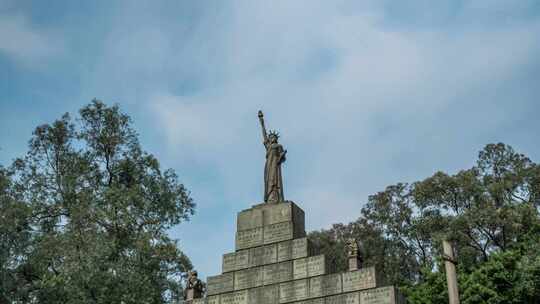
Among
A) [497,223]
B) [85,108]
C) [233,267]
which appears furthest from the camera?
[497,223]

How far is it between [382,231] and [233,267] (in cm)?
2106

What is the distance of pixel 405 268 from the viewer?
38656mm

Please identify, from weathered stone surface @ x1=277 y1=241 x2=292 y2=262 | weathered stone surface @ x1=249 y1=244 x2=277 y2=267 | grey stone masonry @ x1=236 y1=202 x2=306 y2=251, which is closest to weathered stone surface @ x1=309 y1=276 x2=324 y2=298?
weathered stone surface @ x1=277 y1=241 x2=292 y2=262

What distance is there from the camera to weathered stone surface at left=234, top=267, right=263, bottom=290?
1906 centimetres

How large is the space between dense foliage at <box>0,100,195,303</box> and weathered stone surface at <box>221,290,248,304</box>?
8873 millimetres

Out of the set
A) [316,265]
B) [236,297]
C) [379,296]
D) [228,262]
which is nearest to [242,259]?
[228,262]

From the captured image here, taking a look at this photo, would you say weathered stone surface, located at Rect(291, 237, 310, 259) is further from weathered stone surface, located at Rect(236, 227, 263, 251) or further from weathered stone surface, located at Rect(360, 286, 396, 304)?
weathered stone surface, located at Rect(360, 286, 396, 304)

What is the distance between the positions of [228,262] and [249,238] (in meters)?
0.89

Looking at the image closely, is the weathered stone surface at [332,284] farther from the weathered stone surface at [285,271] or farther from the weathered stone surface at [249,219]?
the weathered stone surface at [249,219]

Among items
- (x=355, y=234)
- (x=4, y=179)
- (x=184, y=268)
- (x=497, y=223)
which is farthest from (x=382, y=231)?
(x=4, y=179)

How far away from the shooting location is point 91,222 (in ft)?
96.0

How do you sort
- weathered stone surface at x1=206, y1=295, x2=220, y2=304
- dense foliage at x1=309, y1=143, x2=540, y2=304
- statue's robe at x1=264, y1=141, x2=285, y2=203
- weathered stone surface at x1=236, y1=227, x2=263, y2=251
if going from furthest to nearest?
dense foliage at x1=309, y1=143, x2=540, y2=304 < statue's robe at x1=264, y1=141, x2=285, y2=203 < weathered stone surface at x1=236, y1=227, x2=263, y2=251 < weathered stone surface at x1=206, y1=295, x2=220, y2=304

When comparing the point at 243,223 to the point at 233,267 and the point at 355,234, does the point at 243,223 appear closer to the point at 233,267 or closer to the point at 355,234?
the point at 233,267

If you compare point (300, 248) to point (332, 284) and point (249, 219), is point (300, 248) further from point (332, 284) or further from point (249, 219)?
point (249, 219)
